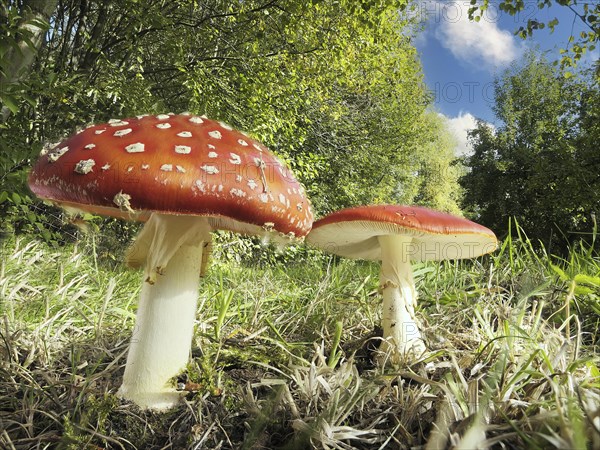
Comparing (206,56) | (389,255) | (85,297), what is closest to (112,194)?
(389,255)

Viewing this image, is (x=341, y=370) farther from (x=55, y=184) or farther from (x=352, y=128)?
(x=352, y=128)

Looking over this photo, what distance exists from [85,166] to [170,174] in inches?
10.4

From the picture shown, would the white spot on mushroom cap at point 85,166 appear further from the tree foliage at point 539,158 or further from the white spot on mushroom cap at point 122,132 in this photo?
the tree foliage at point 539,158

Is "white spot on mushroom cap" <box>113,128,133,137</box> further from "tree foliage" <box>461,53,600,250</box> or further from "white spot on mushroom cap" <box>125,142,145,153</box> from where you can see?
"tree foliage" <box>461,53,600,250</box>

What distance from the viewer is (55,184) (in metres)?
1.32

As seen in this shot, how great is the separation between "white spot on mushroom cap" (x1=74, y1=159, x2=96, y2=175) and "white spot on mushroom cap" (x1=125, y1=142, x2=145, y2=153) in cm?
11

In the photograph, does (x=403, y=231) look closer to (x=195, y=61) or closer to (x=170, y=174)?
(x=170, y=174)

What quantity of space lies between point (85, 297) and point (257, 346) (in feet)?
5.69

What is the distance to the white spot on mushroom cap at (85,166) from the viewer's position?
125cm

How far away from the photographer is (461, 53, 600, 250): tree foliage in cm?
1360

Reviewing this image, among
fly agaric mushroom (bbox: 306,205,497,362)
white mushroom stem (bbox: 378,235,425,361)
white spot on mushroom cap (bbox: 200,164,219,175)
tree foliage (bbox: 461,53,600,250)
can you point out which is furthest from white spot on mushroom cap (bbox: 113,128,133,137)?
tree foliage (bbox: 461,53,600,250)

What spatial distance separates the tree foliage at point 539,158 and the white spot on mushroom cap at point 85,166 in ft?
45.1

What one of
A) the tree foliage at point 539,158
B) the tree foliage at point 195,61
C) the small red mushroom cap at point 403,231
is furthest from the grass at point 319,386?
the tree foliage at point 539,158

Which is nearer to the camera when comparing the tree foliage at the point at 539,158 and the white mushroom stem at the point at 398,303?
the white mushroom stem at the point at 398,303
